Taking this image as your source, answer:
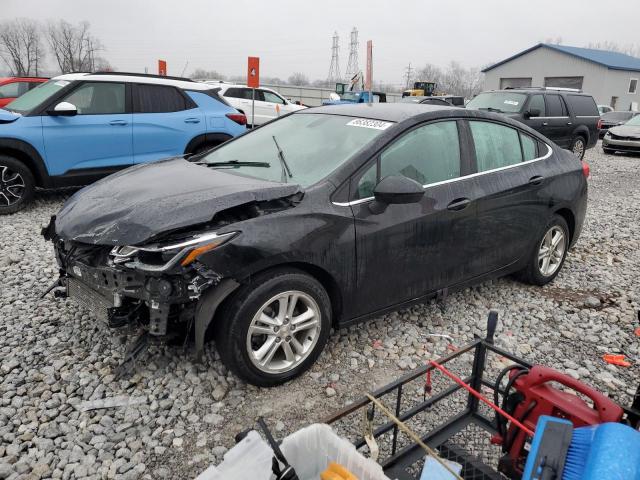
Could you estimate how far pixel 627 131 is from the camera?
1510 cm

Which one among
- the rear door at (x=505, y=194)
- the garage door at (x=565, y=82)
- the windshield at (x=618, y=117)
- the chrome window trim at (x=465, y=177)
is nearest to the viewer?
the chrome window trim at (x=465, y=177)

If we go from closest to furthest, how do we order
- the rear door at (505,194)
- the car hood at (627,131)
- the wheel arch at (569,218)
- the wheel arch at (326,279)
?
the wheel arch at (326,279), the rear door at (505,194), the wheel arch at (569,218), the car hood at (627,131)

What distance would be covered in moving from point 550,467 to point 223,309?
1.78 meters

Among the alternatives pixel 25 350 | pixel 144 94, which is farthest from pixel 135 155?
pixel 25 350

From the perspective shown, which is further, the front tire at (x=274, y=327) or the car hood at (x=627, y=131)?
the car hood at (x=627, y=131)

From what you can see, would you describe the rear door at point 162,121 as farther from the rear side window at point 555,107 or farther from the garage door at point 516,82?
the garage door at point 516,82

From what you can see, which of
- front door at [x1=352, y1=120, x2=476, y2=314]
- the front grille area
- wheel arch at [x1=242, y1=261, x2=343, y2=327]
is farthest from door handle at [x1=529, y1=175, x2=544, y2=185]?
the front grille area

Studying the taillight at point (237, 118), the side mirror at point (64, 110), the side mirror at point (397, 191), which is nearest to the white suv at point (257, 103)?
the taillight at point (237, 118)

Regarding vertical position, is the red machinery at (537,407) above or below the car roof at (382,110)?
below

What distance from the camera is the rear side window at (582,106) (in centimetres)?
1268

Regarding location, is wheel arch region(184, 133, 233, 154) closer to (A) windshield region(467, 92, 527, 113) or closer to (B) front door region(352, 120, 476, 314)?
(B) front door region(352, 120, 476, 314)

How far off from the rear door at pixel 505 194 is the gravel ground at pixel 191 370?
20.6 inches

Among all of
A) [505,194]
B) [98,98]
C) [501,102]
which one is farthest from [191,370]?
[501,102]

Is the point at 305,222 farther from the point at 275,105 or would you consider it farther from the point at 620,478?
the point at 275,105
